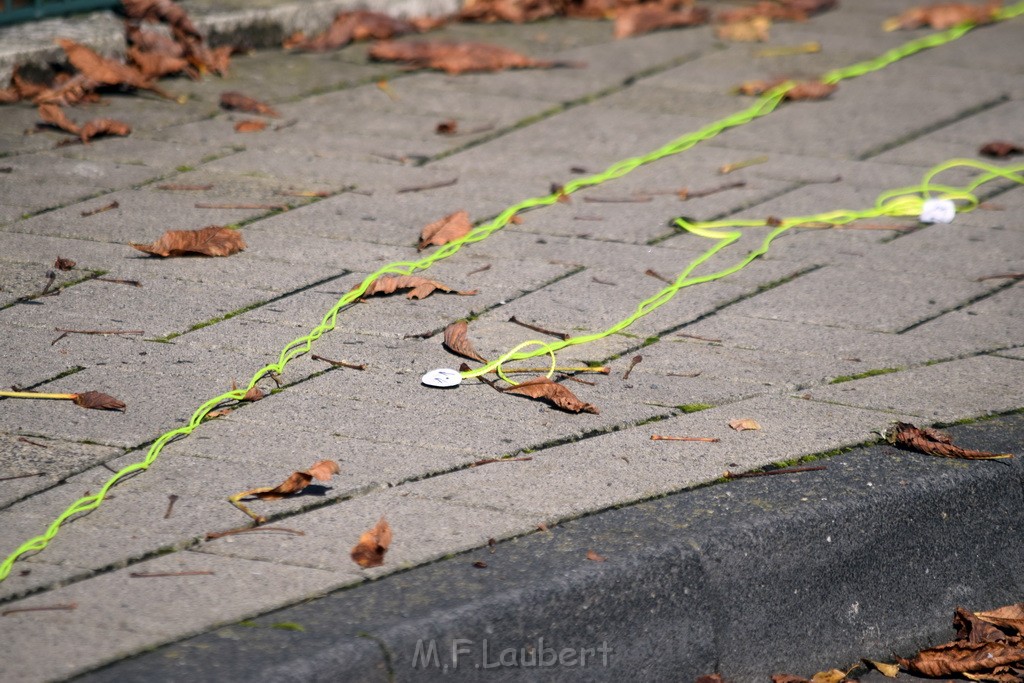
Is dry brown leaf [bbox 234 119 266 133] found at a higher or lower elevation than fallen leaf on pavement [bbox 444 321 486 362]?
higher

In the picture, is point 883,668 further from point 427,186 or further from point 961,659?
point 427,186

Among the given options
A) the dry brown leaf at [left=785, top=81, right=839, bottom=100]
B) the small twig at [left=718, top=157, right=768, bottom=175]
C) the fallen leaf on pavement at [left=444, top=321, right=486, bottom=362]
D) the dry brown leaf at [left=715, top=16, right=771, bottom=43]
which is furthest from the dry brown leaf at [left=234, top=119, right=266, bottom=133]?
the dry brown leaf at [left=715, top=16, right=771, bottom=43]

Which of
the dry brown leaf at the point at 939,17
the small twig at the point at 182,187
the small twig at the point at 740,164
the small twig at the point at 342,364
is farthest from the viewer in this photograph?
the dry brown leaf at the point at 939,17

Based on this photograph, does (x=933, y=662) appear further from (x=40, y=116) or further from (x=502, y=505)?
(x=40, y=116)

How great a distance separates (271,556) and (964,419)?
4.31 ft

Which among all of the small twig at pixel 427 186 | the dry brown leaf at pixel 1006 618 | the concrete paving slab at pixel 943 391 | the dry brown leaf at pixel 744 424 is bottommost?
the dry brown leaf at pixel 1006 618

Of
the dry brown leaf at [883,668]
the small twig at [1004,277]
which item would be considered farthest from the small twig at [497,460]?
the small twig at [1004,277]

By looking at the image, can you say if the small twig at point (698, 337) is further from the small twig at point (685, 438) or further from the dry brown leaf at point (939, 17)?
the dry brown leaf at point (939, 17)

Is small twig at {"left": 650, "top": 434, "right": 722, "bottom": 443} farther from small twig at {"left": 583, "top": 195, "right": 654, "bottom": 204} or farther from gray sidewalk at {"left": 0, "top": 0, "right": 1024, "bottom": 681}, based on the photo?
small twig at {"left": 583, "top": 195, "right": 654, "bottom": 204}

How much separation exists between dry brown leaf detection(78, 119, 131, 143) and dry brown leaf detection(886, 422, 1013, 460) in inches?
106

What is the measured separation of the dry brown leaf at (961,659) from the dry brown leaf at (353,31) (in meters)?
3.68

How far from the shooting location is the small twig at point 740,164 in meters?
3.90

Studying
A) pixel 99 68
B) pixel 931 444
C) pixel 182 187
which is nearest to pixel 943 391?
pixel 931 444

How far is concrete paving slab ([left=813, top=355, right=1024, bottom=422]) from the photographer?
8.05 feet
